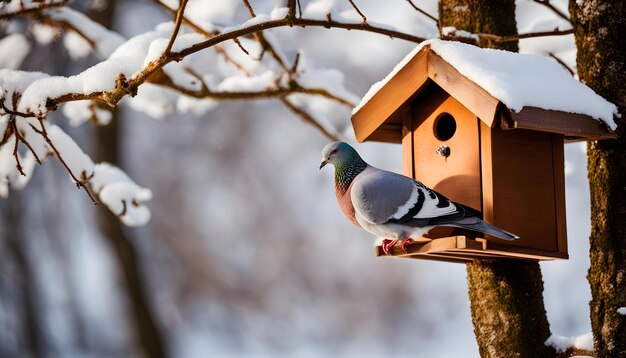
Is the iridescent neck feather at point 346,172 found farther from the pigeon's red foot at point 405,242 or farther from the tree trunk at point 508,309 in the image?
the tree trunk at point 508,309

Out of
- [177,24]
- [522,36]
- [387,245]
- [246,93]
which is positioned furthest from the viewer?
[246,93]

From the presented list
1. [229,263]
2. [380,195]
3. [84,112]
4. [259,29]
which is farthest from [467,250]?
[229,263]

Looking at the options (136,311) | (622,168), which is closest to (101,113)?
(622,168)

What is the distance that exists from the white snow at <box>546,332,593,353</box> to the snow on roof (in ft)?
2.42

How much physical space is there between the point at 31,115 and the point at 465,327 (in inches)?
362

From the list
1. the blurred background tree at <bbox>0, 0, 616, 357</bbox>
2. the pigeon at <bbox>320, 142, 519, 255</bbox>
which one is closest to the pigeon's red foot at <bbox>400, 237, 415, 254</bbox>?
the pigeon at <bbox>320, 142, 519, 255</bbox>

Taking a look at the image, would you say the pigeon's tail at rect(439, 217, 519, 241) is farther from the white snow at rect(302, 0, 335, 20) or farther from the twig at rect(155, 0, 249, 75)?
the twig at rect(155, 0, 249, 75)

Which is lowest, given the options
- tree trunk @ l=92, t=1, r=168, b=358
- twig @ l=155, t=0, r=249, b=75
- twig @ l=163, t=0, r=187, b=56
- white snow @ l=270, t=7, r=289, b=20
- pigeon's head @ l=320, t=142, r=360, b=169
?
pigeon's head @ l=320, t=142, r=360, b=169

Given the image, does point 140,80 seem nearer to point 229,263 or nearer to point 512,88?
point 512,88

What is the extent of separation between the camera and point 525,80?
3.02 m

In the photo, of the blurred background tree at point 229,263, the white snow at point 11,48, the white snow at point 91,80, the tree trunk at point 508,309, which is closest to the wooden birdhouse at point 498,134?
the tree trunk at point 508,309

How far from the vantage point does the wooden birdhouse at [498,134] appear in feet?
9.62

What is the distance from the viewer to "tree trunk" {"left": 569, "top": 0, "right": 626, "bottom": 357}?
2.95m

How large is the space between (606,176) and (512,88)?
1.59ft
